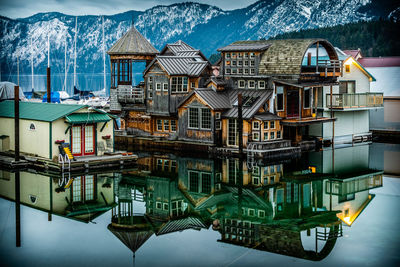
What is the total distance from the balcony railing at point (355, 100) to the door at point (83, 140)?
17802mm

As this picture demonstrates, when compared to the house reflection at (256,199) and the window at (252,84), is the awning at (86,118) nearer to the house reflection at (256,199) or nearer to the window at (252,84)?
the house reflection at (256,199)

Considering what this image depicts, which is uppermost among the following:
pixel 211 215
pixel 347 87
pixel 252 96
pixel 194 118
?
pixel 347 87

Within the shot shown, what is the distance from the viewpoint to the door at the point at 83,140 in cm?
3444

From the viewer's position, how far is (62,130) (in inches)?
1332

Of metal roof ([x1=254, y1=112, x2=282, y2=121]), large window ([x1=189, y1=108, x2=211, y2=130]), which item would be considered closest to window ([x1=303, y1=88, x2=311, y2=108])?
metal roof ([x1=254, y1=112, x2=282, y2=121])

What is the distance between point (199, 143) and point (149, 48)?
36.9 feet

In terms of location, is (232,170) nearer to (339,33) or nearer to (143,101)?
(143,101)

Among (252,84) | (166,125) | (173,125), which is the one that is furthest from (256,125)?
(166,125)

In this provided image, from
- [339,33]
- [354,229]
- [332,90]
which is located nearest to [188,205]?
[354,229]

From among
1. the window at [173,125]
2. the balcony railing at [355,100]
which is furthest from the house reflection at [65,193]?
the balcony railing at [355,100]

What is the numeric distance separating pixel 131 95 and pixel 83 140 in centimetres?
1103

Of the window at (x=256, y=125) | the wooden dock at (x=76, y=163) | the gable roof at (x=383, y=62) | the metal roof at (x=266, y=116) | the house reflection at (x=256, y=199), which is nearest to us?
the house reflection at (x=256, y=199)

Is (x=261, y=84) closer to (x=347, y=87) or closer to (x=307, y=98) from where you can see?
(x=307, y=98)

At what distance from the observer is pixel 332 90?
4412 centimetres
